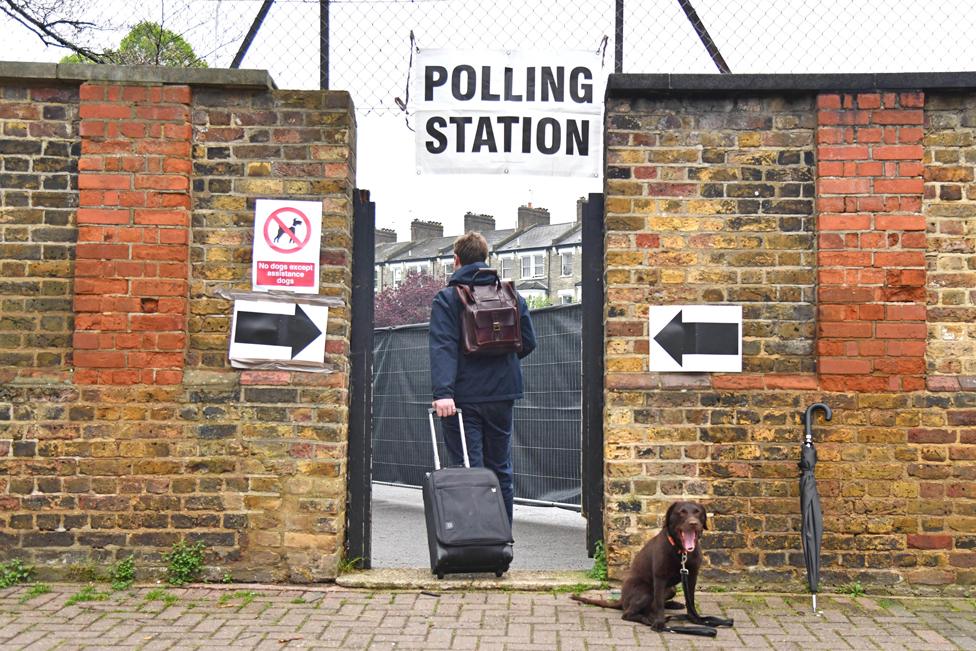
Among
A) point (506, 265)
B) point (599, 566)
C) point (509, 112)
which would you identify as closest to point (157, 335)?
point (509, 112)

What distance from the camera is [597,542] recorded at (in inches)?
265

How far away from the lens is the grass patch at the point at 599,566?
6.52 meters

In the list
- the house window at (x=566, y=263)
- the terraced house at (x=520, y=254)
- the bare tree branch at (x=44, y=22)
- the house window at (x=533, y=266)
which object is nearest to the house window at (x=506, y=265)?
the terraced house at (x=520, y=254)

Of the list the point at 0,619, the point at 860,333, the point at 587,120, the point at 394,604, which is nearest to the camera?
the point at 0,619

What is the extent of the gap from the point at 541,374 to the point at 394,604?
13.4 feet

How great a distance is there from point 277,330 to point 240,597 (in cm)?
152

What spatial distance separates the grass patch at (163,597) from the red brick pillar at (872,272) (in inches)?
149

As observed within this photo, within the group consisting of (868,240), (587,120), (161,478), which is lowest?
(161,478)

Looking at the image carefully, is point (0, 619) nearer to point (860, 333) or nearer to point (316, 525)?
point (316, 525)

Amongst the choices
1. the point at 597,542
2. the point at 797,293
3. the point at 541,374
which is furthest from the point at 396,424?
the point at 797,293

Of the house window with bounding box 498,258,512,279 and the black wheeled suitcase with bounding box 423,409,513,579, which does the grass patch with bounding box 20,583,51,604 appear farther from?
the house window with bounding box 498,258,512,279

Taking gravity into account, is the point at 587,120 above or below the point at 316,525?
above

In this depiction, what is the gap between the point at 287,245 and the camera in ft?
21.6

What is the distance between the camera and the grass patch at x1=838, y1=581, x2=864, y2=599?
A: 6301 mm
